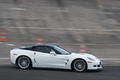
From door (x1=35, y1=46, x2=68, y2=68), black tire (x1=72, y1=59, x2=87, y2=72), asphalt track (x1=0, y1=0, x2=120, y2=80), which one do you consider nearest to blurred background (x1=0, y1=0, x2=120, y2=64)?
asphalt track (x1=0, y1=0, x2=120, y2=80)

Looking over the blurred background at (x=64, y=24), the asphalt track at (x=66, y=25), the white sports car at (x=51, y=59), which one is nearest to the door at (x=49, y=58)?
the white sports car at (x=51, y=59)

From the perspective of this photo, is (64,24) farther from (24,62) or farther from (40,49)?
(24,62)

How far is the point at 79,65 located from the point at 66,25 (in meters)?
12.2

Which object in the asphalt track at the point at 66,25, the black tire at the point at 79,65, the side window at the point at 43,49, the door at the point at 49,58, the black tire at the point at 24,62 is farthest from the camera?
the asphalt track at the point at 66,25

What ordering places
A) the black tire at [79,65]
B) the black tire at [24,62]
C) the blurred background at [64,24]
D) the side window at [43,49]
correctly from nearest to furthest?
the black tire at [79,65]
the black tire at [24,62]
the side window at [43,49]
the blurred background at [64,24]

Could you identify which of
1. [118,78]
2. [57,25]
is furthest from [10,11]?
[118,78]

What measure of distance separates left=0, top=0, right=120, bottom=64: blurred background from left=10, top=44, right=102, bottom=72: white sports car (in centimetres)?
422

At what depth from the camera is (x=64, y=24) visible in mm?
26391

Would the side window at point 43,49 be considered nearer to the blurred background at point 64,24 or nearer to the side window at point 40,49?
the side window at point 40,49

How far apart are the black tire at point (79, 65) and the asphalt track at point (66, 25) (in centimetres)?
77

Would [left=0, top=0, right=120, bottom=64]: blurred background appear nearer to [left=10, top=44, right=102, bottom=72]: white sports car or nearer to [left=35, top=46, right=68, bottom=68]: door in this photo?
[left=10, top=44, right=102, bottom=72]: white sports car

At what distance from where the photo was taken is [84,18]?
91.8ft

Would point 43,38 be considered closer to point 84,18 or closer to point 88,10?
point 84,18

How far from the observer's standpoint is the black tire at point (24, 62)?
14.5m
